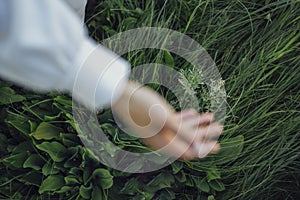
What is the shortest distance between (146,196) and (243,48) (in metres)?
0.47

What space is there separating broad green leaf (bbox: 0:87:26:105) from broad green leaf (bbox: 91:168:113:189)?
0.26m

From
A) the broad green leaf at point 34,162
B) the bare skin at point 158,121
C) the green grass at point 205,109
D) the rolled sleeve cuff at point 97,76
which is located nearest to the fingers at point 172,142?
the bare skin at point 158,121

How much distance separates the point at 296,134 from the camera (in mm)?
1253

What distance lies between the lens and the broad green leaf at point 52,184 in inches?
44.6

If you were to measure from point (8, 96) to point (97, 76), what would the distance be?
0.68m

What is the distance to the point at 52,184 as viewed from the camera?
1.14m

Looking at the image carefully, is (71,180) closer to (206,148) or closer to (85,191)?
(85,191)

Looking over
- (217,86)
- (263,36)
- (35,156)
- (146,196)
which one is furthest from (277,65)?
(35,156)

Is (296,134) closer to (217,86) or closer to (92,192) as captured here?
(217,86)

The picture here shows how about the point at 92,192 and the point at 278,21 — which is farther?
the point at 278,21

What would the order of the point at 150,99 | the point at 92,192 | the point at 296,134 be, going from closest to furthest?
1. the point at 150,99
2. the point at 92,192
3. the point at 296,134

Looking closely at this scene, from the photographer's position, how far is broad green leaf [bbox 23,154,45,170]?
1159 mm

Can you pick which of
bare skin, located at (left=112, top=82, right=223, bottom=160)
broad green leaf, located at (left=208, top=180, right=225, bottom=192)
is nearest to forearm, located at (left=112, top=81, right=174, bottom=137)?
bare skin, located at (left=112, top=82, right=223, bottom=160)

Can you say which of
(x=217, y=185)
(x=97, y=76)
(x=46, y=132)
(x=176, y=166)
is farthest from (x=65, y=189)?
(x=97, y=76)
